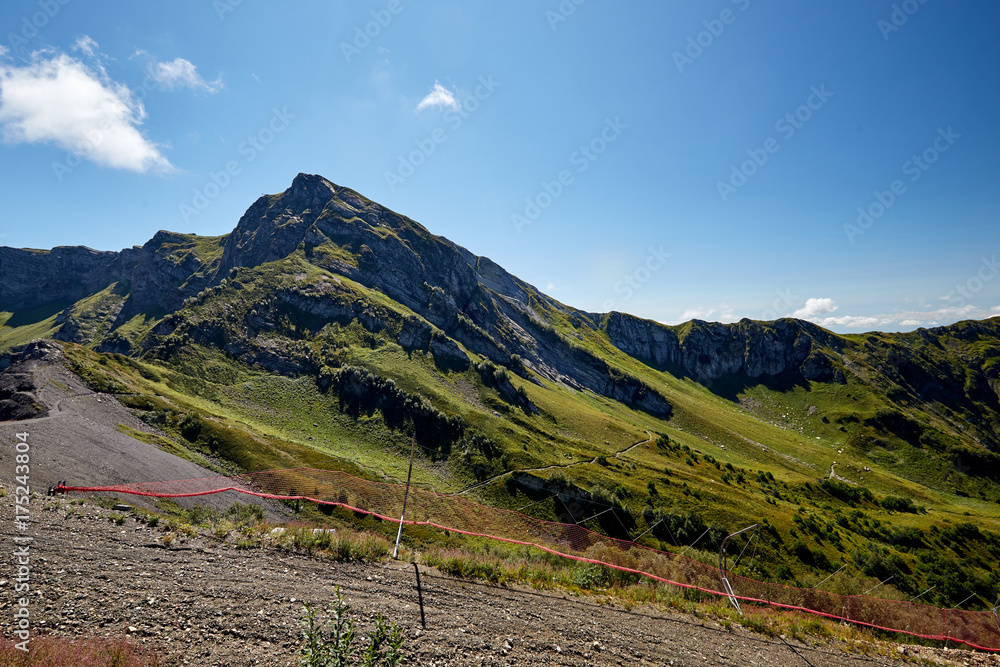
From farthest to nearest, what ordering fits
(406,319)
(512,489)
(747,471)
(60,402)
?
(406,319), (747,471), (512,489), (60,402)

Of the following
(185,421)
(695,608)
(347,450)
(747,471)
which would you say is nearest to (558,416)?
(747,471)

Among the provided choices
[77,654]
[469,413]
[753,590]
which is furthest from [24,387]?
[753,590]

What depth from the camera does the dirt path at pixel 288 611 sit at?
10227 mm

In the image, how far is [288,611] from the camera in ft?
37.9

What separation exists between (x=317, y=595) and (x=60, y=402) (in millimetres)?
63168

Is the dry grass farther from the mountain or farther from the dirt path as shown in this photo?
the mountain

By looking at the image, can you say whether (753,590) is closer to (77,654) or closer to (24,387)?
(77,654)

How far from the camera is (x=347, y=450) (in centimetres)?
7588

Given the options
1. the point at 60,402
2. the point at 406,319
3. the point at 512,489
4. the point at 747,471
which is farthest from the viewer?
the point at 406,319

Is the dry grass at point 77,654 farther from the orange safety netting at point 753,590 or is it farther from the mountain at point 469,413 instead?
the mountain at point 469,413

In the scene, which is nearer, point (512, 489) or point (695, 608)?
point (695, 608)

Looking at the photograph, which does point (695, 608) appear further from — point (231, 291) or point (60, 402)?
point (231, 291)

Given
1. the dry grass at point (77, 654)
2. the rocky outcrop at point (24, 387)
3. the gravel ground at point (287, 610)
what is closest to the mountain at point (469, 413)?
the rocky outcrop at point (24, 387)

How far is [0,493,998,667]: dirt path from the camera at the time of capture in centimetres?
1023
